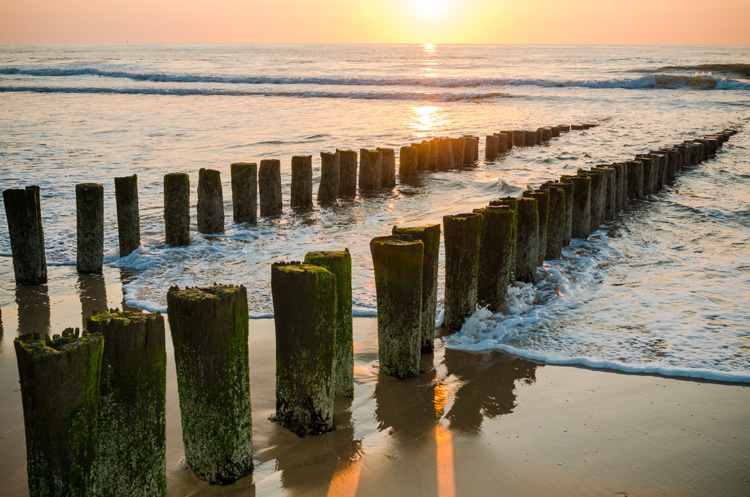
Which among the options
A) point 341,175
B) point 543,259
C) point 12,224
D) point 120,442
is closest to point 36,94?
point 341,175

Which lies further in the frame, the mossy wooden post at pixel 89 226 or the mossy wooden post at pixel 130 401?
the mossy wooden post at pixel 89 226

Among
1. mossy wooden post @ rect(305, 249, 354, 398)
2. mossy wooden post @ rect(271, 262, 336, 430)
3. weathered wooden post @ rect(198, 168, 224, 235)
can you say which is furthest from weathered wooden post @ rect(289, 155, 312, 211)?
mossy wooden post @ rect(271, 262, 336, 430)

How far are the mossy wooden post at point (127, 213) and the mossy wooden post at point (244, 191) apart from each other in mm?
1699

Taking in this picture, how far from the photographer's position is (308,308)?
321cm

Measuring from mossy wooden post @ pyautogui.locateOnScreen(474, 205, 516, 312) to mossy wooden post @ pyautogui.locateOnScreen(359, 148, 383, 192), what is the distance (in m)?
5.70

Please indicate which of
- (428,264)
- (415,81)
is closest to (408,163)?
(428,264)

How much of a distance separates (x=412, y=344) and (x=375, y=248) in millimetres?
689

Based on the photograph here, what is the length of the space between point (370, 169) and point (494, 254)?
19.4ft

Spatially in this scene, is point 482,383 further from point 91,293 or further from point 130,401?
point 91,293

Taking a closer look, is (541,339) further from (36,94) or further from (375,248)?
(36,94)

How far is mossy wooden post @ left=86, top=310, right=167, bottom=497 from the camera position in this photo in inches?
100

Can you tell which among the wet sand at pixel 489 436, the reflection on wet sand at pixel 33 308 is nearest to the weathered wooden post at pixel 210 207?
the reflection on wet sand at pixel 33 308

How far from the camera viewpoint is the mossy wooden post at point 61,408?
2213 millimetres

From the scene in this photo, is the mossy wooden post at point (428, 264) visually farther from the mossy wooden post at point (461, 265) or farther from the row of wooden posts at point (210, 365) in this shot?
the mossy wooden post at point (461, 265)
